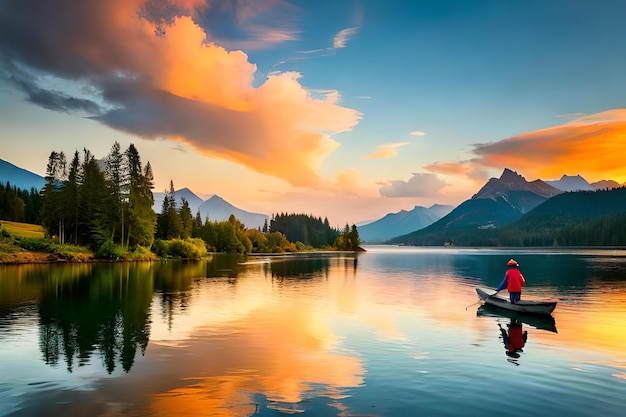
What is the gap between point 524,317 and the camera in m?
33.8

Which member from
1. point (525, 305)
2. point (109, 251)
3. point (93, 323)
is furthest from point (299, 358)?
point (109, 251)

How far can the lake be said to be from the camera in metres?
14.7

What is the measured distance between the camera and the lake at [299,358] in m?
14.7

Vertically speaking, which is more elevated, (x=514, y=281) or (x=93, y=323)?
(x=514, y=281)

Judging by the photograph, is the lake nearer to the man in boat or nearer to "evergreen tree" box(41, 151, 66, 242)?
the man in boat

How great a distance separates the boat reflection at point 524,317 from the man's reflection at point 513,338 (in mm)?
1000

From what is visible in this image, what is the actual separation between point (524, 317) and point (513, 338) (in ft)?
27.8

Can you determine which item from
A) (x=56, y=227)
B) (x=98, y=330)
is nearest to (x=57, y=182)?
(x=56, y=227)

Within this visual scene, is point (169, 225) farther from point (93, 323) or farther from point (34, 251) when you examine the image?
point (93, 323)

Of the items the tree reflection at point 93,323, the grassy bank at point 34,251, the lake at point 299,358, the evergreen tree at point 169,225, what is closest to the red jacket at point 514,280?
the lake at point 299,358

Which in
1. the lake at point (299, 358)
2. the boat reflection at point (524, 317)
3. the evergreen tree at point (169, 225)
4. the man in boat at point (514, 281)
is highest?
the evergreen tree at point (169, 225)

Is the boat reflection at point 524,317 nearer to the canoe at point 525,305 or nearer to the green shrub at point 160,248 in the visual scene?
the canoe at point 525,305

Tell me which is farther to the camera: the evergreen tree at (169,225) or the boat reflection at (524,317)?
the evergreen tree at (169,225)

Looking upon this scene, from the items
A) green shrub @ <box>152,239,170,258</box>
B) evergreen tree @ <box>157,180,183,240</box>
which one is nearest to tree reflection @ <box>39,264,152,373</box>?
green shrub @ <box>152,239,170,258</box>
